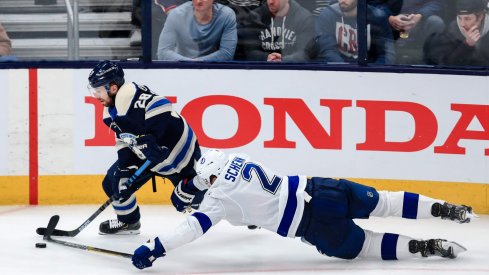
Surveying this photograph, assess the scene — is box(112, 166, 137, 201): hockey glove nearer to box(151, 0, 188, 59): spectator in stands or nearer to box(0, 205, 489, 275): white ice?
box(0, 205, 489, 275): white ice

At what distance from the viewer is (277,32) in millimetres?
7297

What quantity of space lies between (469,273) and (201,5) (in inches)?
105

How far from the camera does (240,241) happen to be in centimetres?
639

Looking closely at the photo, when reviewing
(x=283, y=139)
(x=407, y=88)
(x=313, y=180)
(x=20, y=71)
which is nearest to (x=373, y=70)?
(x=407, y=88)

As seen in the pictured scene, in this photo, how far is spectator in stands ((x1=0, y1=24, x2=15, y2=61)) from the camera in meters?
7.37

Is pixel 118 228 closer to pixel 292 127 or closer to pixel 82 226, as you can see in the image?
pixel 82 226

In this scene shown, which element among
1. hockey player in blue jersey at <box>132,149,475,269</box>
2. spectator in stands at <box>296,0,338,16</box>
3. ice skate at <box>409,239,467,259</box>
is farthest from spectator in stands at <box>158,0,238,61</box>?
ice skate at <box>409,239,467,259</box>

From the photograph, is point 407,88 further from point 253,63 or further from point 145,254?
point 145,254

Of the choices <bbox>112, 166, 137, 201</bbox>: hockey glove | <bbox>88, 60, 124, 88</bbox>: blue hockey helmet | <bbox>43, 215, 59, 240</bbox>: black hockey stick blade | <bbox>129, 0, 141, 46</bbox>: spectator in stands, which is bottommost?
<bbox>43, 215, 59, 240</bbox>: black hockey stick blade

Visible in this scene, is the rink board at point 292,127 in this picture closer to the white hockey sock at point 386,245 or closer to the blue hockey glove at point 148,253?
the white hockey sock at point 386,245

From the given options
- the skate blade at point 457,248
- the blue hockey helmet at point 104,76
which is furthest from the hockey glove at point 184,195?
the skate blade at point 457,248

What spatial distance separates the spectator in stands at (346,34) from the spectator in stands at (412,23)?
0.06 metres

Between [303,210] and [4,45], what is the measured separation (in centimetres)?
271

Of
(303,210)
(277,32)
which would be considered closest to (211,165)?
(303,210)
